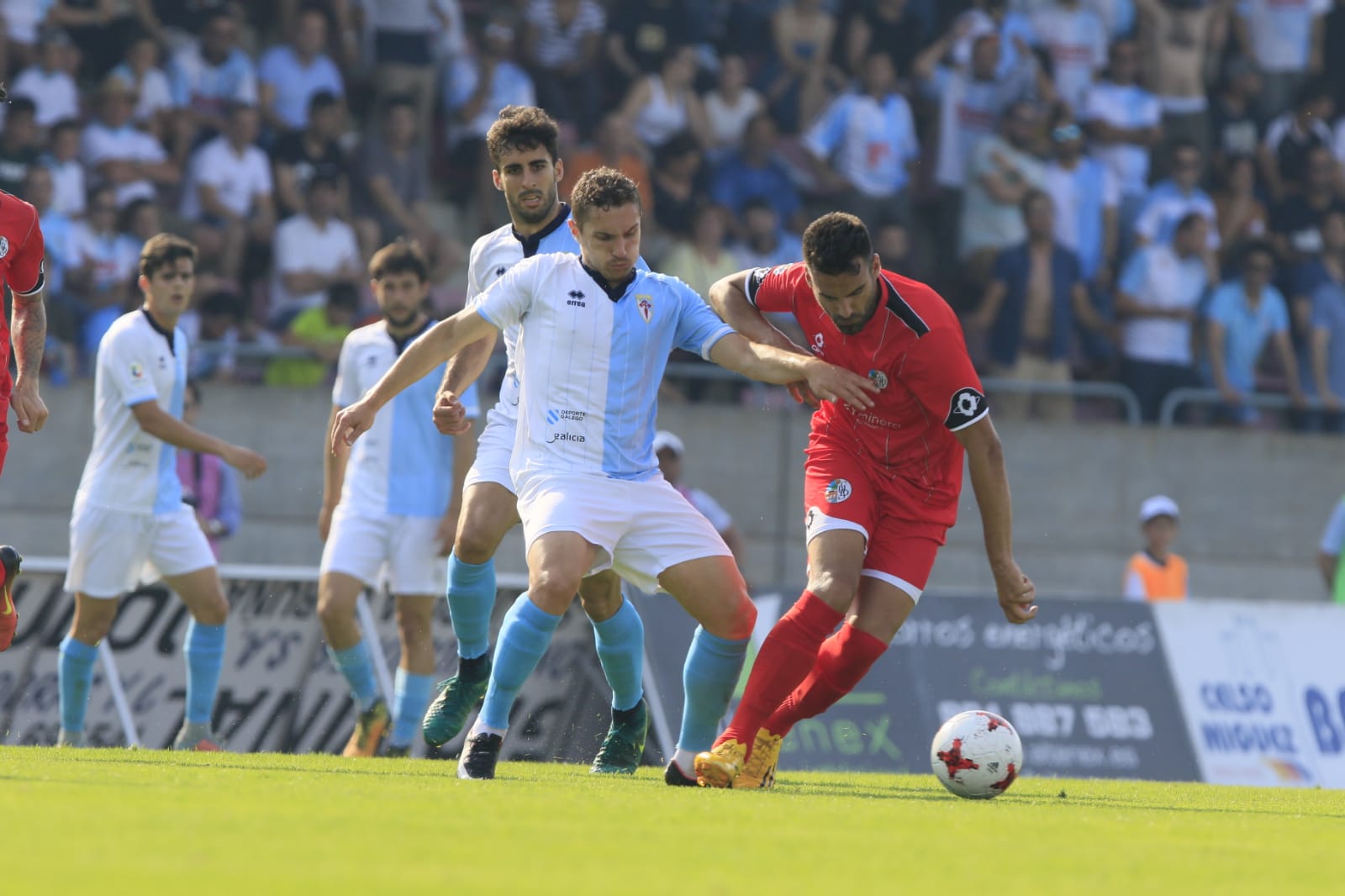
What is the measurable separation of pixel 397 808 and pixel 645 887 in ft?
5.22

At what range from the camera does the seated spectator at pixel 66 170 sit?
13688 mm

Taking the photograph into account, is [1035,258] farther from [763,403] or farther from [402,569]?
Result: [402,569]

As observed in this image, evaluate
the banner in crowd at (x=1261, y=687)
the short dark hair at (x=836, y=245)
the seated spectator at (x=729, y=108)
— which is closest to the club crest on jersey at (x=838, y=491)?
the short dark hair at (x=836, y=245)

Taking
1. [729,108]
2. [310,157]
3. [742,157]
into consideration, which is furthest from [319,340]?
[729,108]

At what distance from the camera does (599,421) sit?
6859 millimetres

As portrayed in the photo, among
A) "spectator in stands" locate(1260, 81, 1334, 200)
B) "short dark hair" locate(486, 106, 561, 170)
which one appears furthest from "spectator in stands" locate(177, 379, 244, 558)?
"spectator in stands" locate(1260, 81, 1334, 200)

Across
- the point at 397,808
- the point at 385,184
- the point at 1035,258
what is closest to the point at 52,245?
the point at 385,184

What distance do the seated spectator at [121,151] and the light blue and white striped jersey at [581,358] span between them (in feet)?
26.6

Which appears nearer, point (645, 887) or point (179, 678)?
point (645, 887)

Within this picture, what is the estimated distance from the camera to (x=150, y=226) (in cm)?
1383

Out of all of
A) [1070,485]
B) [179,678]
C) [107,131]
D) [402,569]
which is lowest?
[179,678]

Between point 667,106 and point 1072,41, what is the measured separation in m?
4.03

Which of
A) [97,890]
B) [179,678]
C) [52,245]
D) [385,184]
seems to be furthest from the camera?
[385,184]

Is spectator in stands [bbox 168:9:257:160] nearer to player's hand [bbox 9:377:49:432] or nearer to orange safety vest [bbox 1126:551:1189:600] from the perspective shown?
player's hand [bbox 9:377:49:432]
